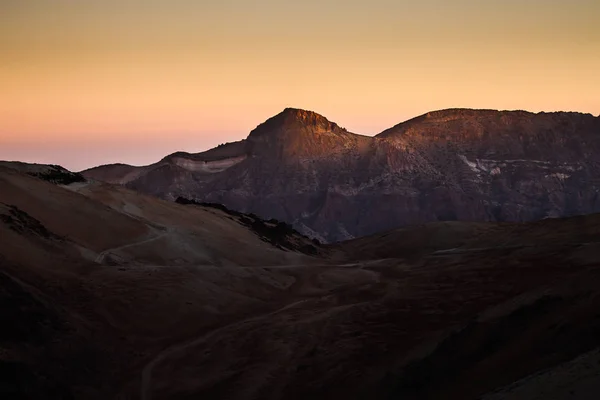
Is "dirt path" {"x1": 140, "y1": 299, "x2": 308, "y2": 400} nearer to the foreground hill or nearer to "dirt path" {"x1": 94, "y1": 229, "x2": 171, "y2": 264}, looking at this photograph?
the foreground hill

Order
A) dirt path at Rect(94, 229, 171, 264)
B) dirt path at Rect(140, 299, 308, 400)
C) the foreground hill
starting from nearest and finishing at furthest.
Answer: the foreground hill
dirt path at Rect(140, 299, 308, 400)
dirt path at Rect(94, 229, 171, 264)

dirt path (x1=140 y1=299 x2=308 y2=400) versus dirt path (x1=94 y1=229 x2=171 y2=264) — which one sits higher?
dirt path (x1=94 y1=229 x2=171 y2=264)

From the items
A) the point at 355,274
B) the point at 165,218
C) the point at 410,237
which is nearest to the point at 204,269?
the point at 355,274

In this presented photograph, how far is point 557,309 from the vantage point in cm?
2519

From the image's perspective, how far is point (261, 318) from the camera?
39.3m

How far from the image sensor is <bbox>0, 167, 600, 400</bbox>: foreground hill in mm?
23969

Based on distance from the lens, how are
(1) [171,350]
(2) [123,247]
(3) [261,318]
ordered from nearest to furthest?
1. (1) [171,350]
2. (3) [261,318]
3. (2) [123,247]

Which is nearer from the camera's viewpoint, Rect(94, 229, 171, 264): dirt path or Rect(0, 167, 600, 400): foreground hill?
Rect(0, 167, 600, 400): foreground hill

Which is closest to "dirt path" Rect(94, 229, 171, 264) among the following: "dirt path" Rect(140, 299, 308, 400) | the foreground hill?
the foreground hill

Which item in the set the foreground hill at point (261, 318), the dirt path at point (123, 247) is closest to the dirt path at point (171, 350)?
the foreground hill at point (261, 318)

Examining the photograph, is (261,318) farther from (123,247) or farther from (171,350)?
(123,247)

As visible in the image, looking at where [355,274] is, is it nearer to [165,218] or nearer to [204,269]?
[204,269]

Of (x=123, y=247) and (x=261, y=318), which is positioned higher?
(x=123, y=247)

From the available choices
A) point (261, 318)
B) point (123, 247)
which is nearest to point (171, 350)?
point (261, 318)
